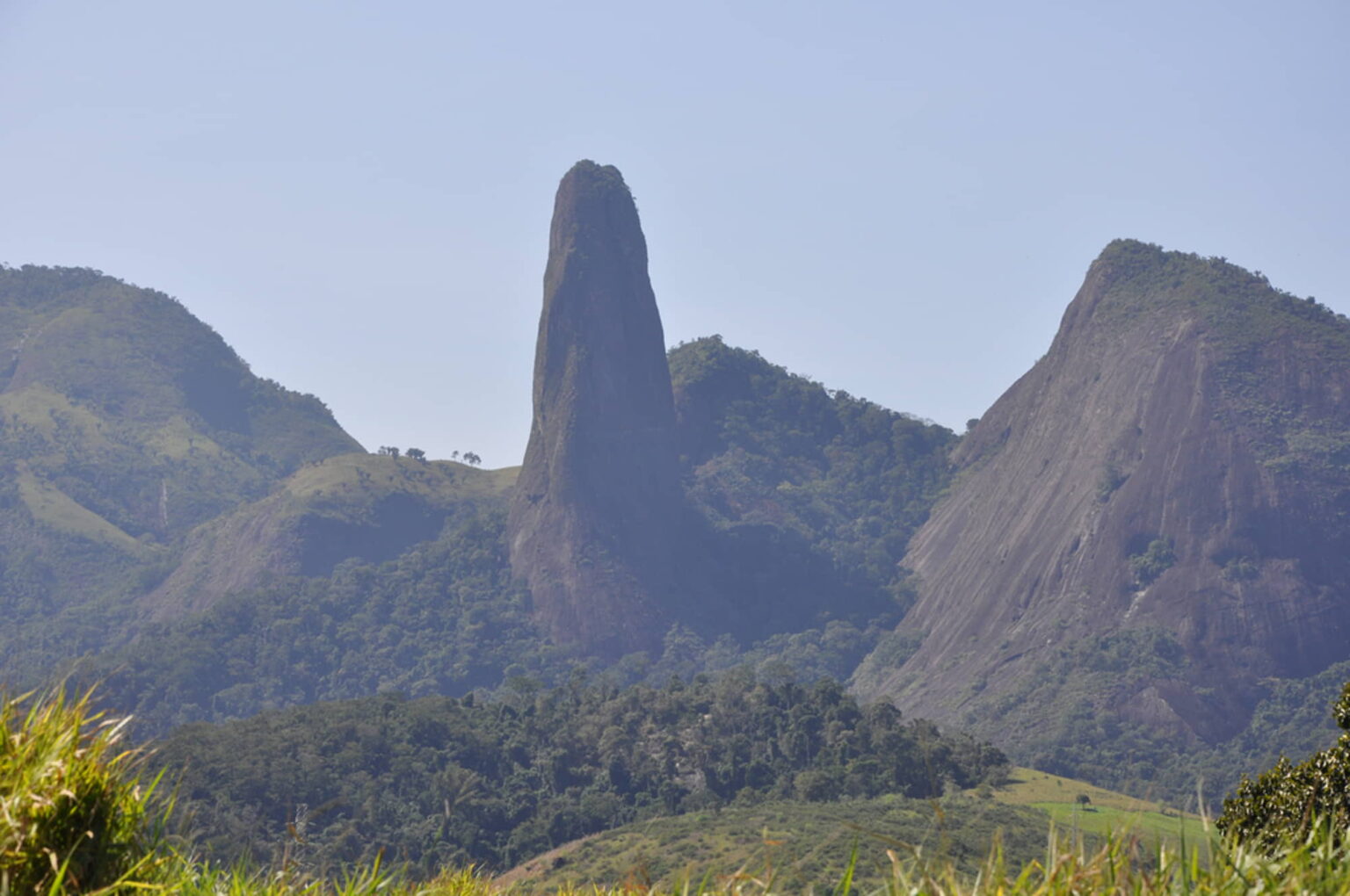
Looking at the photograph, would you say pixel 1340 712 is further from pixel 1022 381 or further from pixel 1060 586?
pixel 1022 381

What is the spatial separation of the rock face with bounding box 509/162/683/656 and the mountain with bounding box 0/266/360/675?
4295cm

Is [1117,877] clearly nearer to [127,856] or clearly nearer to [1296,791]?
[127,856]

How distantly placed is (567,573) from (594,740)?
62.5 m

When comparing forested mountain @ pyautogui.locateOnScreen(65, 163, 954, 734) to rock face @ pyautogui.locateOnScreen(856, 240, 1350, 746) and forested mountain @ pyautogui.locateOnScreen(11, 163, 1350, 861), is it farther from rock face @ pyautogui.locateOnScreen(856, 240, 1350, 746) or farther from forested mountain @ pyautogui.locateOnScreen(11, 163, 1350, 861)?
rock face @ pyautogui.locateOnScreen(856, 240, 1350, 746)

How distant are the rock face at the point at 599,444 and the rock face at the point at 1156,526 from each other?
26.5m

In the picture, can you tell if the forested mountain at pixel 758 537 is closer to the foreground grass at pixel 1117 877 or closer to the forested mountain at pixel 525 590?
the forested mountain at pixel 525 590

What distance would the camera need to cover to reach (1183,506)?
108 m

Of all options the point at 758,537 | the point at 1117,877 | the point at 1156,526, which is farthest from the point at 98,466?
the point at 1117,877

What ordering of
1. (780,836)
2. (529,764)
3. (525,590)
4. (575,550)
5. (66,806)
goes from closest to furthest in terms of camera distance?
(66,806) → (780,836) → (529,764) → (575,550) → (525,590)

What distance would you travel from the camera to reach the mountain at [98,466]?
13875 cm

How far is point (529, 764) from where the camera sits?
7100 centimetres

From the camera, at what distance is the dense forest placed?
193ft

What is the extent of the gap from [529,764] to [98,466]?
11092 centimetres

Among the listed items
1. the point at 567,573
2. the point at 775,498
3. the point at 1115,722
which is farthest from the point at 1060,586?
the point at 775,498
